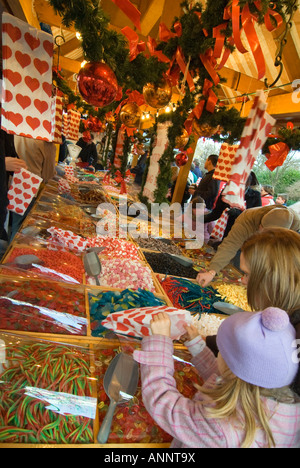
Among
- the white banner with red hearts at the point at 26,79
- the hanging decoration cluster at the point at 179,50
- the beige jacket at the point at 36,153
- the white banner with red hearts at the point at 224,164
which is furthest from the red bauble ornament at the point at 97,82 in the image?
the white banner with red hearts at the point at 224,164

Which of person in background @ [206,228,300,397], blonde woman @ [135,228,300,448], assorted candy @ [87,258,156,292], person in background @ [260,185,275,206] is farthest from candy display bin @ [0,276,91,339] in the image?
person in background @ [260,185,275,206]

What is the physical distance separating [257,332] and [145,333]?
61 centimetres

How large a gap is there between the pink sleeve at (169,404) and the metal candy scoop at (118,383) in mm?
133

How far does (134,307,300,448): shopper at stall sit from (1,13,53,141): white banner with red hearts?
1280mm

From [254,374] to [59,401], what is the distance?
61 cm

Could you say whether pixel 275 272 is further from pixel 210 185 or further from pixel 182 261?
pixel 210 185

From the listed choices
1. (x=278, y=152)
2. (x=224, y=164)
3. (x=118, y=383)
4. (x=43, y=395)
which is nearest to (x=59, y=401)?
(x=43, y=395)

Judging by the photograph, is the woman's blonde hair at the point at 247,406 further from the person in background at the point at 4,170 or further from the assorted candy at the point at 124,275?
the person in background at the point at 4,170

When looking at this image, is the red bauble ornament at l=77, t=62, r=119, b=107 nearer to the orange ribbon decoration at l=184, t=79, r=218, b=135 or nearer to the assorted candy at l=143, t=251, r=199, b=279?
the orange ribbon decoration at l=184, t=79, r=218, b=135

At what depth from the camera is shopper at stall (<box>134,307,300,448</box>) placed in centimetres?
64

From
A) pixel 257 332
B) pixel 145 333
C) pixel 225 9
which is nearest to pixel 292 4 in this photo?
pixel 225 9

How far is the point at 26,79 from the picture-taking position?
1.29 m

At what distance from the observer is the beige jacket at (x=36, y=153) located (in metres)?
3.12
